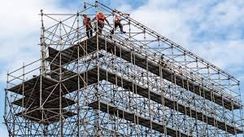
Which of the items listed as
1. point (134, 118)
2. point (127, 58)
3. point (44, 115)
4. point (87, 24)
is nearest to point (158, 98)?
point (127, 58)

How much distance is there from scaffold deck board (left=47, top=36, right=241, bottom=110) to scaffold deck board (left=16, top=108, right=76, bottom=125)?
3.11 m

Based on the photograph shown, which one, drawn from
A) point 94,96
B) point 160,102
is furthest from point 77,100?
point 160,102

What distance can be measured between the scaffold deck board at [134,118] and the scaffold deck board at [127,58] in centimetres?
353

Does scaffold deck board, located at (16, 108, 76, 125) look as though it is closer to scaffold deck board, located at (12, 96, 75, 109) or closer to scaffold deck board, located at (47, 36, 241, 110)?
scaffold deck board, located at (12, 96, 75, 109)

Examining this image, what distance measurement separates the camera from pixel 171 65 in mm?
44812

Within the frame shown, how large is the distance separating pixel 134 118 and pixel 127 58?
390 cm

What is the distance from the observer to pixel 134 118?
39.8 m

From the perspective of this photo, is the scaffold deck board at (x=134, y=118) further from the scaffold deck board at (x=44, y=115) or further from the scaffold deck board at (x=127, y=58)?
the scaffold deck board at (x=127, y=58)

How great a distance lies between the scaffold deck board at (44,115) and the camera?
40969 mm

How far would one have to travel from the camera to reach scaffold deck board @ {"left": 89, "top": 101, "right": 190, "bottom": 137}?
123 feet

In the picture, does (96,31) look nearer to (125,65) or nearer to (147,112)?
(125,65)

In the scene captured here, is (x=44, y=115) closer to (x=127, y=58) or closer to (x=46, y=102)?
(x=46, y=102)

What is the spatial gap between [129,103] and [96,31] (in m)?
4.97

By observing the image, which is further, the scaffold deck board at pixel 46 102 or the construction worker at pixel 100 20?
the scaffold deck board at pixel 46 102
